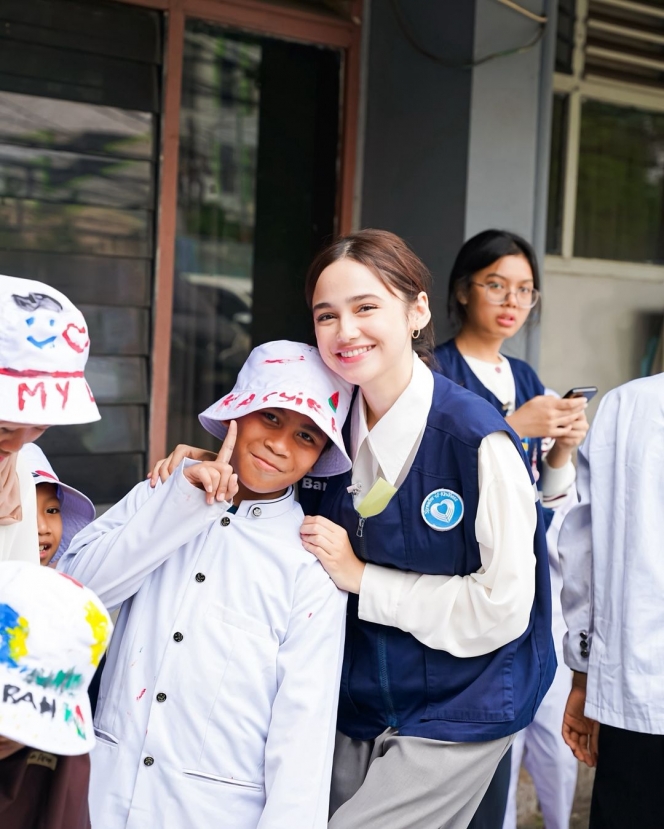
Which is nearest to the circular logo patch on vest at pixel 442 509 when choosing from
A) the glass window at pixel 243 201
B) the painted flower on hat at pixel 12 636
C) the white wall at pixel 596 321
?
the painted flower on hat at pixel 12 636

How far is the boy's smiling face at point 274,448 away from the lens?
196 cm

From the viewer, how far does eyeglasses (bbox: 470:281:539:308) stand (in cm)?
303

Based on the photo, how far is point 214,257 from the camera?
4.01 meters

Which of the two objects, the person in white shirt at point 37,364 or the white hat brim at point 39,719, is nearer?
the white hat brim at point 39,719

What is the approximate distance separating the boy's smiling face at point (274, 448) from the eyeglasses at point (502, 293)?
121 centimetres

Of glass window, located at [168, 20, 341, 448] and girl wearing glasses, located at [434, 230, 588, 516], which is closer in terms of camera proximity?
girl wearing glasses, located at [434, 230, 588, 516]

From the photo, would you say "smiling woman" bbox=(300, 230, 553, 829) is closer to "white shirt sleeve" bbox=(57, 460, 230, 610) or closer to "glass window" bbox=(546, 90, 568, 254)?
"white shirt sleeve" bbox=(57, 460, 230, 610)

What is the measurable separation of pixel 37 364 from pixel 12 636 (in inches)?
15.4

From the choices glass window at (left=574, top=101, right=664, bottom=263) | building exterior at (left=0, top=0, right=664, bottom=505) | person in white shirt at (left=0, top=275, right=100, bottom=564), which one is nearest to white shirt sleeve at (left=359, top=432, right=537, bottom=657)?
person in white shirt at (left=0, top=275, right=100, bottom=564)

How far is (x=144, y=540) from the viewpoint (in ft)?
6.05

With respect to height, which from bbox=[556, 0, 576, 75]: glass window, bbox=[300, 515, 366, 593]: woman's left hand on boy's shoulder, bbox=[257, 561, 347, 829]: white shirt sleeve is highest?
bbox=[556, 0, 576, 75]: glass window

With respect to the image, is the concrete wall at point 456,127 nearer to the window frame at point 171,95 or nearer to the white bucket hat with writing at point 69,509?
the window frame at point 171,95

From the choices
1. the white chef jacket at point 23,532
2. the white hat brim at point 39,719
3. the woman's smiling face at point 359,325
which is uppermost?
the woman's smiling face at point 359,325

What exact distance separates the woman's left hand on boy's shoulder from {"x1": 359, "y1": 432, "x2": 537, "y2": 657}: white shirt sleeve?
2 centimetres
